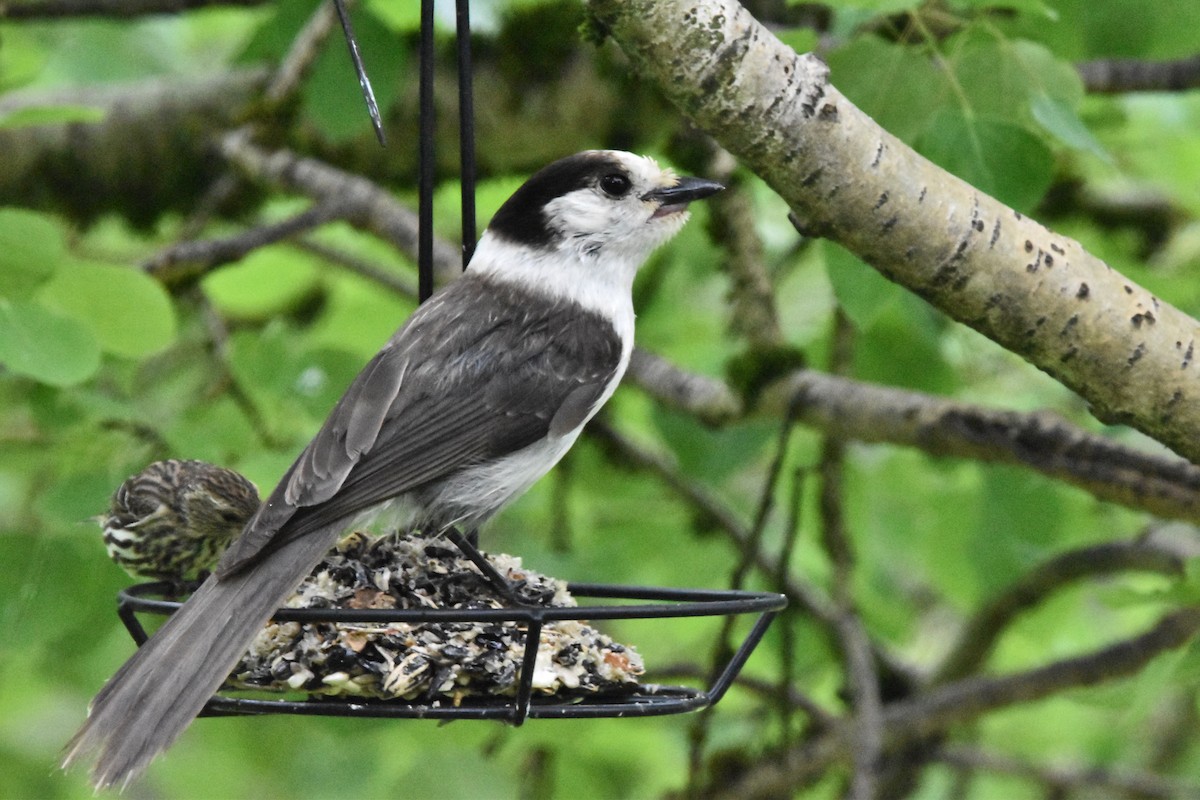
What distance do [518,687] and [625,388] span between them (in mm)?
3388

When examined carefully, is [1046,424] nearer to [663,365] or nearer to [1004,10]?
[1004,10]

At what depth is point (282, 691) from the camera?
9.59 ft

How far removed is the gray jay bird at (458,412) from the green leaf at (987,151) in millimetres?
540

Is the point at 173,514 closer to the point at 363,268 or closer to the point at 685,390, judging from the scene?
the point at 685,390

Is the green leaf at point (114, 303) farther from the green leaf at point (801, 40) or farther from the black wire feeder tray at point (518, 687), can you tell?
the green leaf at point (801, 40)

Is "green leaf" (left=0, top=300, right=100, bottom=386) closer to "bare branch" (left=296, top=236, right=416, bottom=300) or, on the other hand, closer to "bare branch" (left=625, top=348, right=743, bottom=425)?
"bare branch" (left=625, top=348, right=743, bottom=425)

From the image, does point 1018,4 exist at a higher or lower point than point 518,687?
higher

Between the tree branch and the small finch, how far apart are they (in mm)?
1347

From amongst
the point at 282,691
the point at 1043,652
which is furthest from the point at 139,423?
the point at 1043,652

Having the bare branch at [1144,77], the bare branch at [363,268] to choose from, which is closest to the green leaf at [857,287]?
the bare branch at [1144,77]

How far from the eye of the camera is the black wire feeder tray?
2457 millimetres

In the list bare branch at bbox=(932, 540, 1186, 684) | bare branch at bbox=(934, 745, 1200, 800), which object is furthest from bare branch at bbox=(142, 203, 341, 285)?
bare branch at bbox=(934, 745, 1200, 800)

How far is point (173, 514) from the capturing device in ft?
10.3

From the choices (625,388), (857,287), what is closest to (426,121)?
(857,287)
